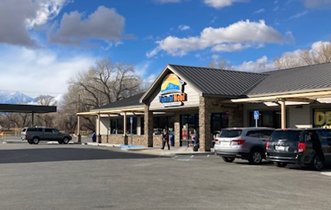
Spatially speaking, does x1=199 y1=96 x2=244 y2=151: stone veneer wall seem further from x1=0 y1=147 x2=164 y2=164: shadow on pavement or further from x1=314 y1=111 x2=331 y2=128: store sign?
x1=314 y1=111 x2=331 y2=128: store sign

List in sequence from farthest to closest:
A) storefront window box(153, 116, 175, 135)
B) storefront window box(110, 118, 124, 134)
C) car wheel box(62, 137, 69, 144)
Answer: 1. car wheel box(62, 137, 69, 144)
2. storefront window box(110, 118, 124, 134)
3. storefront window box(153, 116, 175, 135)

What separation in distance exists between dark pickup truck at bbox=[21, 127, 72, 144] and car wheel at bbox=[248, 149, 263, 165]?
2977 centimetres

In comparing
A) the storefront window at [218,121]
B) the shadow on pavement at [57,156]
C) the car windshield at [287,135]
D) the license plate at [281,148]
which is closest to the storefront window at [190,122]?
the storefront window at [218,121]

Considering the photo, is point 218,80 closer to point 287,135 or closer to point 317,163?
point 287,135

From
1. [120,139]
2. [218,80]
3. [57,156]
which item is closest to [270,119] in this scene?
[218,80]

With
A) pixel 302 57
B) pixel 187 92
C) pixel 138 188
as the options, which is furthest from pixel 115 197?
pixel 302 57

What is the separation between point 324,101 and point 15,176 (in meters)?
17.3

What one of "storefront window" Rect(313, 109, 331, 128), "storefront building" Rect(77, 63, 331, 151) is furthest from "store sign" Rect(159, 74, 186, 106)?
"storefront window" Rect(313, 109, 331, 128)

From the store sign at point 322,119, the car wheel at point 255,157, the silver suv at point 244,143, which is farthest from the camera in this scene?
the store sign at point 322,119

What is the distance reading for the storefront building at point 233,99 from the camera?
23953mm

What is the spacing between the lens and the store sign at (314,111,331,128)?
2343 centimetres

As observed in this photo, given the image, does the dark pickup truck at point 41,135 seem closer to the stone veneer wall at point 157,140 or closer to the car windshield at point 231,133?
the stone veneer wall at point 157,140

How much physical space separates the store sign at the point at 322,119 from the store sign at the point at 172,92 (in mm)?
9161

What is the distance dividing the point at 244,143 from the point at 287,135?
2.50 meters
